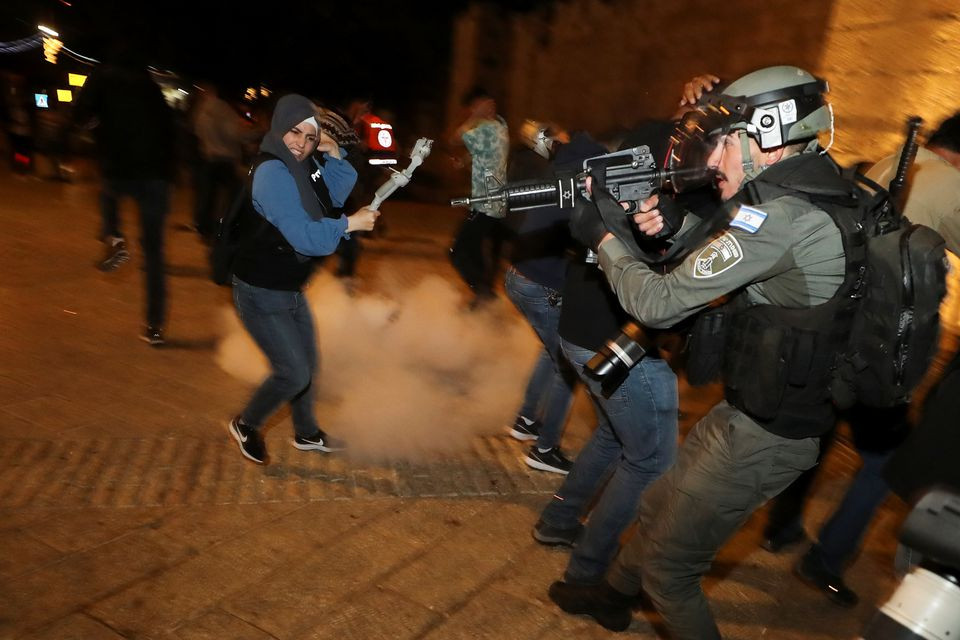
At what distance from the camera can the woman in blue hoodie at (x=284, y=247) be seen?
11.6 feet

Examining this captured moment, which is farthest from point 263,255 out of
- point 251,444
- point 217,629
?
point 217,629

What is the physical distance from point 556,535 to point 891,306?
6.14 feet

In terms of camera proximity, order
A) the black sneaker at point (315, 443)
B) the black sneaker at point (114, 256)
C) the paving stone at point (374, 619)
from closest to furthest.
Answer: the paving stone at point (374, 619)
the black sneaker at point (315, 443)
the black sneaker at point (114, 256)

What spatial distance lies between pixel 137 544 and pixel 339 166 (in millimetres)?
2106

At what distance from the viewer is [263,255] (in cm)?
367

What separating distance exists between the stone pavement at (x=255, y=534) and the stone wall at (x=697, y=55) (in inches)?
86.7

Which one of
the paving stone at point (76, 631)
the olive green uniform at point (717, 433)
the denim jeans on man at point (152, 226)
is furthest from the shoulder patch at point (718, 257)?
the denim jeans on man at point (152, 226)

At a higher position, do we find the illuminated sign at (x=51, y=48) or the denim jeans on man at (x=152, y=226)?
the illuminated sign at (x=51, y=48)

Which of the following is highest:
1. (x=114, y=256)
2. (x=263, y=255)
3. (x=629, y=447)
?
(x=263, y=255)

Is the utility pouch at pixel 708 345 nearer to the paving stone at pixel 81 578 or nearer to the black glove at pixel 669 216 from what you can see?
the black glove at pixel 669 216

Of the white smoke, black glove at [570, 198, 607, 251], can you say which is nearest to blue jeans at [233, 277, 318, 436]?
the white smoke

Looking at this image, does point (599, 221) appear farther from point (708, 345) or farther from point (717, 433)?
point (717, 433)

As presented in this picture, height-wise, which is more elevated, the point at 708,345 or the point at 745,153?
the point at 745,153

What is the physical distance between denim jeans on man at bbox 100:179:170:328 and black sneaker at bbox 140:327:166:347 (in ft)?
0.12
